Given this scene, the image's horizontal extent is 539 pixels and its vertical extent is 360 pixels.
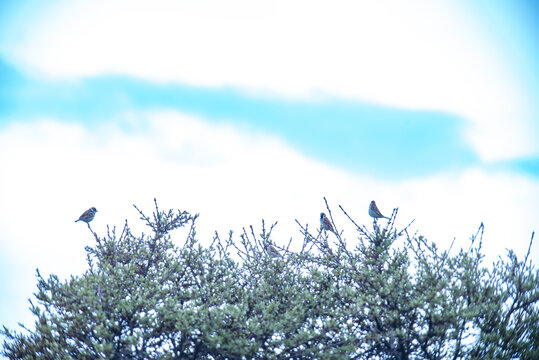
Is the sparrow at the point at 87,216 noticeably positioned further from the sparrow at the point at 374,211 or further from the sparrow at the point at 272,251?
the sparrow at the point at 374,211

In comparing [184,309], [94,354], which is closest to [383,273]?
[184,309]

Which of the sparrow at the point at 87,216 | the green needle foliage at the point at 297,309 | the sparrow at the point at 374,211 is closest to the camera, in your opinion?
the green needle foliage at the point at 297,309

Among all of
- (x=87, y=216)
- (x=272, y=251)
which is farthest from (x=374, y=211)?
(x=87, y=216)

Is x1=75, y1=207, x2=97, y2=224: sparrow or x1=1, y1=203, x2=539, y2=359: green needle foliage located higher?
x1=75, y1=207, x2=97, y2=224: sparrow

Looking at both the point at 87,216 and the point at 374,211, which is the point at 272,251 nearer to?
the point at 374,211

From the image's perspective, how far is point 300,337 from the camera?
1017cm

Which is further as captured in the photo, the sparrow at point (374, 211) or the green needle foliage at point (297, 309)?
the sparrow at point (374, 211)

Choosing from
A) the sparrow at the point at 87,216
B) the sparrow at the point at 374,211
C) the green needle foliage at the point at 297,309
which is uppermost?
the sparrow at the point at 374,211

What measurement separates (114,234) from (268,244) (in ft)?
15.9

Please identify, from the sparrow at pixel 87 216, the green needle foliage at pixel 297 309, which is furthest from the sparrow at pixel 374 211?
the sparrow at pixel 87 216

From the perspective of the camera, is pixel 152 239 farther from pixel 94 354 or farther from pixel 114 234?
pixel 94 354

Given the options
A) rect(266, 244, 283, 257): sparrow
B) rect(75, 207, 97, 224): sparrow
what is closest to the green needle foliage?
rect(266, 244, 283, 257): sparrow

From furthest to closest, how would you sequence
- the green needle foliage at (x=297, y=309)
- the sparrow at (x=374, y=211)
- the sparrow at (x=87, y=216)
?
the sparrow at (x=87, y=216) → the sparrow at (x=374, y=211) → the green needle foliage at (x=297, y=309)

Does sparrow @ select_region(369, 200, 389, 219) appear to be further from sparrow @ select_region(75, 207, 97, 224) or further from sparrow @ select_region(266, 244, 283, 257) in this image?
sparrow @ select_region(75, 207, 97, 224)
